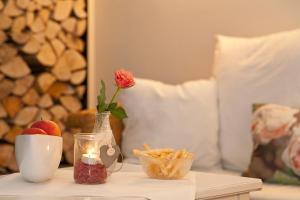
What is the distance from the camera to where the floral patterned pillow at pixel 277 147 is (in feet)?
7.15

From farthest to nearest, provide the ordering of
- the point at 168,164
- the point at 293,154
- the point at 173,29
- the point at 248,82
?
the point at 173,29 → the point at 248,82 → the point at 293,154 → the point at 168,164

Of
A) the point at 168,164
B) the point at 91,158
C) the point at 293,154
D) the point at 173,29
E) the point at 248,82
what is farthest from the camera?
the point at 173,29

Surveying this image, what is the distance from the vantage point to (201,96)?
2652mm

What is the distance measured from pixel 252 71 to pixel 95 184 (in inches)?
49.4

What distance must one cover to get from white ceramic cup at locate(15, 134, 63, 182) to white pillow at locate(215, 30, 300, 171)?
1179 mm

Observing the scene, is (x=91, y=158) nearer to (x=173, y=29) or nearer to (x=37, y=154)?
(x=37, y=154)

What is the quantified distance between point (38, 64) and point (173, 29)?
734mm

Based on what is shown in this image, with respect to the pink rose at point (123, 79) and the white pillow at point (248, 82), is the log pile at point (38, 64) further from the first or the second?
the pink rose at point (123, 79)

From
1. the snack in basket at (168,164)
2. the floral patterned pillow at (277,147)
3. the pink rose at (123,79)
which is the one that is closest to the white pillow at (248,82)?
the floral patterned pillow at (277,147)

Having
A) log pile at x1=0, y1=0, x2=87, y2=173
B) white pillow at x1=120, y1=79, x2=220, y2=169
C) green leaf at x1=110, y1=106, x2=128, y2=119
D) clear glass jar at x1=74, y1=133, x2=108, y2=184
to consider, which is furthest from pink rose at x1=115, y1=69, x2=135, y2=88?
log pile at x1=0, y1=0, x2=87, y2=173

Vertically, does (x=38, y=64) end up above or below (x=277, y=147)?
above

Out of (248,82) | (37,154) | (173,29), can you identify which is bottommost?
(37,154)

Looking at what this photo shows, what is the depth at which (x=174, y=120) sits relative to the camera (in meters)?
2.58

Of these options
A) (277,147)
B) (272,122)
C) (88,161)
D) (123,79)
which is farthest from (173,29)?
(88,161)
